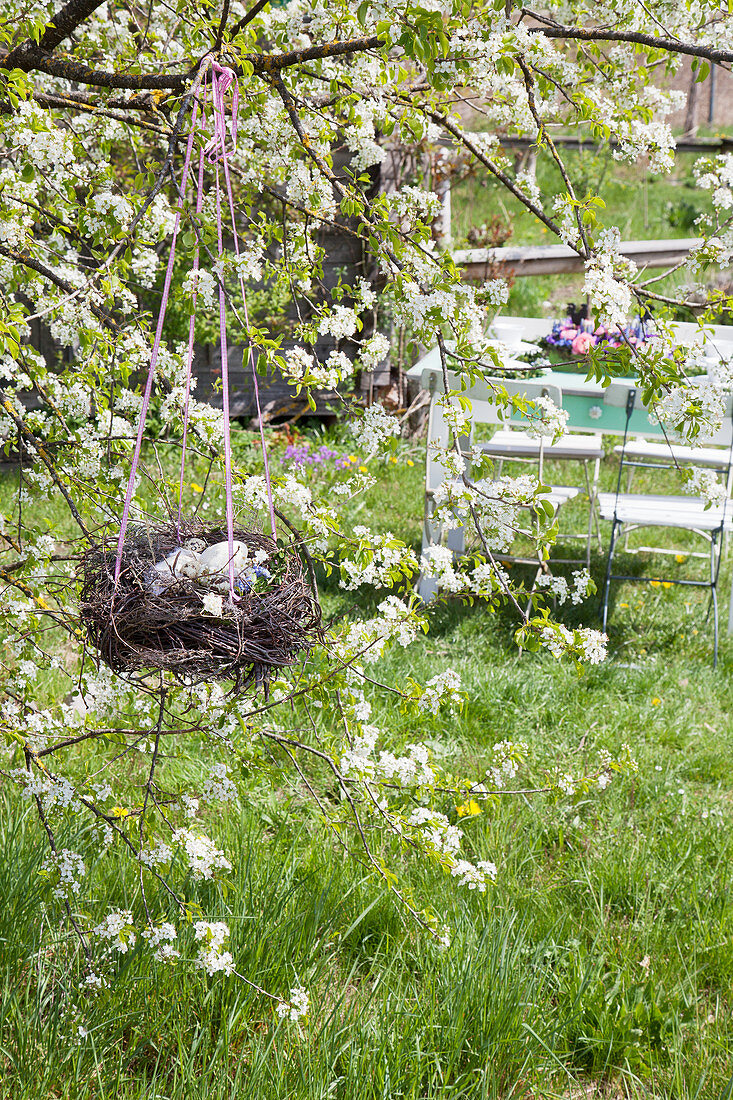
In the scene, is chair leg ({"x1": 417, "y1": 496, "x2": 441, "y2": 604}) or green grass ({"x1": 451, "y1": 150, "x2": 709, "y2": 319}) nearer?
chair leg ({"x1": 417, "y1": 496, "x2": 441, "y2": 604})

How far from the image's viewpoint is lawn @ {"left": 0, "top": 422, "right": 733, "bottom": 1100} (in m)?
2.02

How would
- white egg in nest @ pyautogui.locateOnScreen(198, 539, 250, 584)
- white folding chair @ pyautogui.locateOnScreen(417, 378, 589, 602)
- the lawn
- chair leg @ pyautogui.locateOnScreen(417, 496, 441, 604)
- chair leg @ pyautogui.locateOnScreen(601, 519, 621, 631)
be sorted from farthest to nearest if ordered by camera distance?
chair leg @ pyautogui.locateOnScreen(417, 496, 441, 604) → chair leg @ pyautogui.locateOnScreen(601, 519, 621, 631) → white folding chair @ pyautogui.locateOnScreen(417, 378, 589, 602) → the lawn → white egg in nest @ pyautogui.locateOnScreen(198, 539, 250, 584)

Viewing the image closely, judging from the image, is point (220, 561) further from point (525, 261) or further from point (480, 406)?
point (525, 261)

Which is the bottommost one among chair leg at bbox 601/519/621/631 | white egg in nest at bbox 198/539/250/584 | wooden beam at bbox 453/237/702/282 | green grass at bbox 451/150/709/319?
chair leg at bbox 601/519/621/631

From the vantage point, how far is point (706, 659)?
14.0ft

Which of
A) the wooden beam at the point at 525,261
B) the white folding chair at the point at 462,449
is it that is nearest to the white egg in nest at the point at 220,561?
the white folding chair at the point at 462,449

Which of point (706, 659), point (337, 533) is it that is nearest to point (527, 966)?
point (337, 533)

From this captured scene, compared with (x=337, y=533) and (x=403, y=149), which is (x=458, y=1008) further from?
(x=403, y=149)

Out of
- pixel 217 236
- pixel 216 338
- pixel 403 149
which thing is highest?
pixel 403 149

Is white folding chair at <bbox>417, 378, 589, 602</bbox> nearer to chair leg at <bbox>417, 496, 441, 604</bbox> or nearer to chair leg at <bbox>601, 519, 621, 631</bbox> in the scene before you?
chair leg at <bbox>417, 496, 441, 604</bbox>

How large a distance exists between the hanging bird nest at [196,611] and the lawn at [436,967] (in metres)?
0.62

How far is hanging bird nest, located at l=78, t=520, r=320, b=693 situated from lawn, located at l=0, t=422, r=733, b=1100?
24.3 inches

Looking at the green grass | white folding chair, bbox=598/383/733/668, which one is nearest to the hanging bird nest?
white folding chair, bbox=598/383/733/668

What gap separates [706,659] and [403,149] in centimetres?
407
